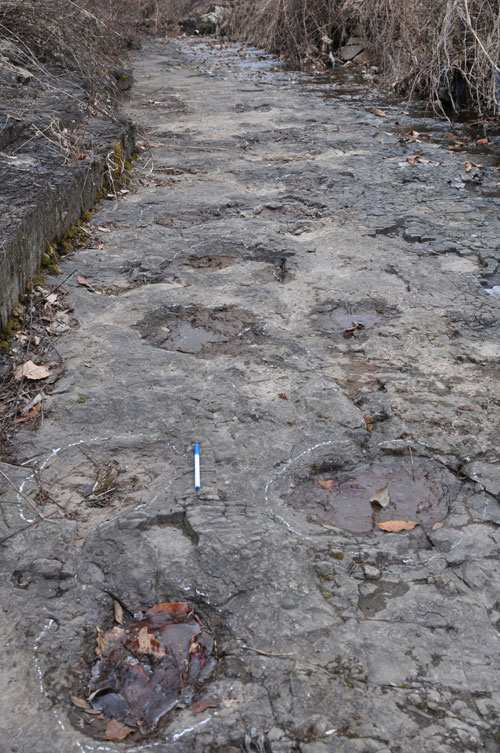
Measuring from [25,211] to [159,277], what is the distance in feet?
2.15

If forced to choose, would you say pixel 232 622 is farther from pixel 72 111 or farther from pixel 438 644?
pixel 72 111

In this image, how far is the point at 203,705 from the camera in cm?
137

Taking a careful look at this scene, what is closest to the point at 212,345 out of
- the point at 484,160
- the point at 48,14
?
the point at 484,160

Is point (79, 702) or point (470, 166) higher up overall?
point (470, 166)

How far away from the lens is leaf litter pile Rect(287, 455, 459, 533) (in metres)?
1.87

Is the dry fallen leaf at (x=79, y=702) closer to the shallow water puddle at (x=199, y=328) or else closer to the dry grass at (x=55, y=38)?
the shallow water puddle at (x=199, y=328)

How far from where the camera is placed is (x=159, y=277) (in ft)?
10.5

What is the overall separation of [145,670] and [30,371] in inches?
50.4

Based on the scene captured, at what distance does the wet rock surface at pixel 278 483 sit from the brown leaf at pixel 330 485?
0.01m

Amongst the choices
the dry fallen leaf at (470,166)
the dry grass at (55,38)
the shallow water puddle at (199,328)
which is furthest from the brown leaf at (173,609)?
the dry grass at (55,38)

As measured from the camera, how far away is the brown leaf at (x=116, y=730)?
1.33 metres

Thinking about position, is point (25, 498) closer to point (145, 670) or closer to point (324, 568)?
point (145, 670)

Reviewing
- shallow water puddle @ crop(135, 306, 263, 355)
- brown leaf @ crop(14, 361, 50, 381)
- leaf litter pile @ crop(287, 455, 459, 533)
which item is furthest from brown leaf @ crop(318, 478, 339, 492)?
brown leaf @ crop(14, 361, 50, 381)

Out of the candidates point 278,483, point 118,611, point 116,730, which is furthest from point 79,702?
point 278,483
